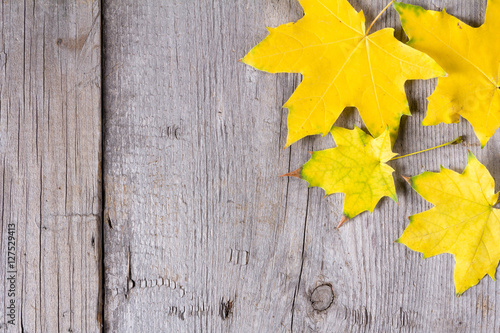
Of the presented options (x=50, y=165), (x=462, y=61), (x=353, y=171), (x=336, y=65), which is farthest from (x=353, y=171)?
(x=50, y=165)

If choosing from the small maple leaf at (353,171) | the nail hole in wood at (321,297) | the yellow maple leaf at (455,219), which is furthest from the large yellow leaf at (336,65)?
the nail hole in wood at (321,297)

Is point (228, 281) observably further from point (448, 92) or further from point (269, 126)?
point (448, 92)

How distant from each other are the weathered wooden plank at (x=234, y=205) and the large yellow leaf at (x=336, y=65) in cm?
8

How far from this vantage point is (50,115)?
846mm

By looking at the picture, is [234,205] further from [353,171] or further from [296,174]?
[353,171]

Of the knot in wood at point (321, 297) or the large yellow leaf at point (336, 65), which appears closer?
the large yellow leaf at point (336, 65)

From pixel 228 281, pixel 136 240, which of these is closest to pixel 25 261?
pixel 136 240

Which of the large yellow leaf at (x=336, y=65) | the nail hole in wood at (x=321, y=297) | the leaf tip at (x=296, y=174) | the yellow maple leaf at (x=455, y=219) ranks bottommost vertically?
the nail hole in wood at (x=321, y=297)

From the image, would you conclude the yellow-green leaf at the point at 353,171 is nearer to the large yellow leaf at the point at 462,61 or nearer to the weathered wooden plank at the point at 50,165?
the large yellow leaf at the point at 462,61

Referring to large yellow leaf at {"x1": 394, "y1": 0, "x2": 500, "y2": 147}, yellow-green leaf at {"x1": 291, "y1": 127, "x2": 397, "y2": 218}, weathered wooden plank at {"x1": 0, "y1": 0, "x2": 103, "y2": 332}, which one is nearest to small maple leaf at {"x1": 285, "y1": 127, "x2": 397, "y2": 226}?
yellow-green leaf at {"x1": 291, "y1": 127, "x2": 397, "y2": 218}

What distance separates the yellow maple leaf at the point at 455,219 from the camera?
2.69ft

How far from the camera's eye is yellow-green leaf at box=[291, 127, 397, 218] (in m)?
0.81

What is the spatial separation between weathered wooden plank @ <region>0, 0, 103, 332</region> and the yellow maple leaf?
31.4 inches

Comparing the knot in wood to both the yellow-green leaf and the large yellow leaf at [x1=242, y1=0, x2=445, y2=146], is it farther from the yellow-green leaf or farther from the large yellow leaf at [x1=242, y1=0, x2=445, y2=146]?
the large yellow leaf at [x1=242, y1=0, x2=445, y2=146]
